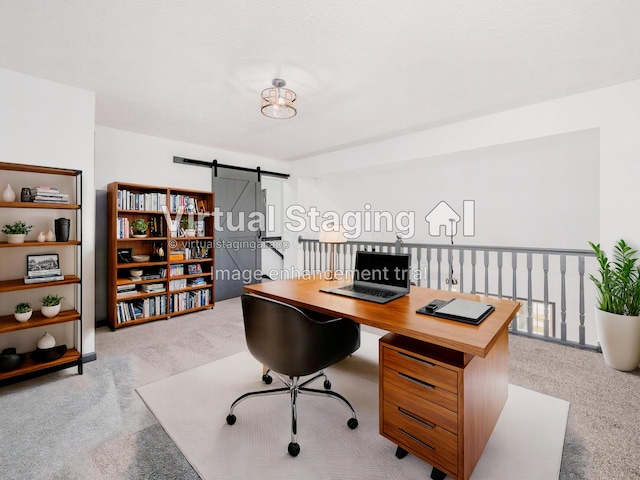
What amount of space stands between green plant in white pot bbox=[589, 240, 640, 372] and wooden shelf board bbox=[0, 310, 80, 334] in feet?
14.6

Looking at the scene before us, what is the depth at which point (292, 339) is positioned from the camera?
161cm

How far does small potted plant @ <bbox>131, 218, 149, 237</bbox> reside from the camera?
3691 millimetres

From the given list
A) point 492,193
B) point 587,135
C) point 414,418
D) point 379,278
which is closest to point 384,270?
point 379,278

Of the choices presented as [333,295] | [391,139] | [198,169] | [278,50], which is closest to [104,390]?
[333,295]

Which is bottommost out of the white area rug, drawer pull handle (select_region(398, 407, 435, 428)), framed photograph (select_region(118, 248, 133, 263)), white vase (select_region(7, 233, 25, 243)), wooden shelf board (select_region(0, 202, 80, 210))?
the white area rug

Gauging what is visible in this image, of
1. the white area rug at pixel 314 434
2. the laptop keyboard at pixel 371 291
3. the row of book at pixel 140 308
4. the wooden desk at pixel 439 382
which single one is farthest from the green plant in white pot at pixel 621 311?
the row of book at pixel 140 308

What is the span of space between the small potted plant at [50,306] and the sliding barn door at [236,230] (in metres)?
2.33

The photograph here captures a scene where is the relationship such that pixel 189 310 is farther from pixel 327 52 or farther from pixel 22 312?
pixel 327 52

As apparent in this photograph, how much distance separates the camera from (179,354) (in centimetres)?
282

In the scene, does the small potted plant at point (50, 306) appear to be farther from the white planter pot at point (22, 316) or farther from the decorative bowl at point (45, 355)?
the decorative bowl at point (45, 355)

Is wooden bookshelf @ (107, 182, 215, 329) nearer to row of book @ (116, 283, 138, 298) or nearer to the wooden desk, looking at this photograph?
row of book @ (116, 283, 138, 298)

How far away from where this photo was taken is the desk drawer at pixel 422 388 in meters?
1.31

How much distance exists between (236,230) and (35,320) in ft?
9.47

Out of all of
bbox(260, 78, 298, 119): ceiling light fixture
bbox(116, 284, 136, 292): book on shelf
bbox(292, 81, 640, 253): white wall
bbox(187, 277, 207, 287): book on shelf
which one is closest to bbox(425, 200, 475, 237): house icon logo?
bbox(292, 81, 640, 253): white wall
